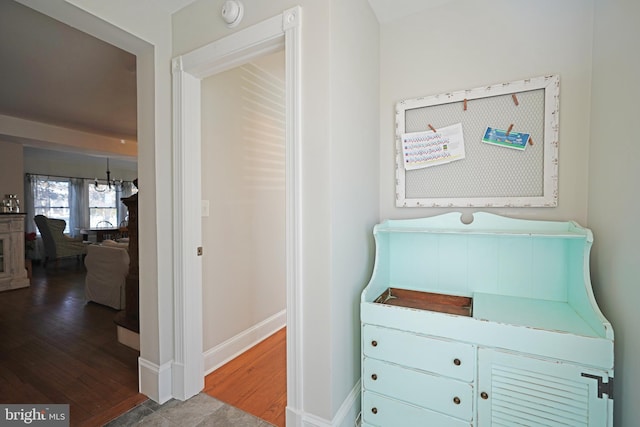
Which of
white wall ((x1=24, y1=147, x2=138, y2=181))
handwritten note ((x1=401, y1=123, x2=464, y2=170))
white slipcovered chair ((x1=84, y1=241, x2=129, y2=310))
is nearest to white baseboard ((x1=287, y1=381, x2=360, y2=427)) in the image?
handwritten note ((x1=401, y1=123, x2=464, y2=170))

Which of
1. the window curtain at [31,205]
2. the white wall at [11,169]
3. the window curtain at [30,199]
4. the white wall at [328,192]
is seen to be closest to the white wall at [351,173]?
the white wall at [328,192]

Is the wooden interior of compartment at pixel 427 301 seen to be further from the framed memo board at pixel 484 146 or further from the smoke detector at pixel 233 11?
the smoke detector at pixel 233 11

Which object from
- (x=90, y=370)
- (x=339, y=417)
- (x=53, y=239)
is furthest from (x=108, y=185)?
(x=339, y=417)

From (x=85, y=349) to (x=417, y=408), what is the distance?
258cm

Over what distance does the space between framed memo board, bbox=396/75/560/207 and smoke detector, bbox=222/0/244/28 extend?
1.02 metres

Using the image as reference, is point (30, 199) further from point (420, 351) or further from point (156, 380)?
point (420, 351)

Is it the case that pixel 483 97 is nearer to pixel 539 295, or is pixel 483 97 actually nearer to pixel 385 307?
pixel 539 295

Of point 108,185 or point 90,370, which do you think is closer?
point 90,370

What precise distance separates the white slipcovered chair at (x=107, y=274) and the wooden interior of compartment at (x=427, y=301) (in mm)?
2835

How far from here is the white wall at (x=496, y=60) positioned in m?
1.37

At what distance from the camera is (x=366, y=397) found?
142 cm

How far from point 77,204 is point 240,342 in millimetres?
7311

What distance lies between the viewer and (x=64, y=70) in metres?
2.61

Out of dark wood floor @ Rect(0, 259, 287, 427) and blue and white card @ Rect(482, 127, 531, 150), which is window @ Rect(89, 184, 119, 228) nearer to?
dark wood floor @ Rect(0, 259, 287, 427)
